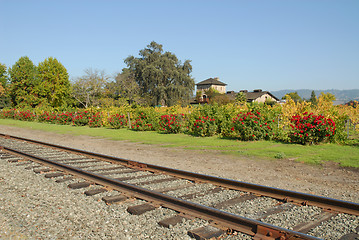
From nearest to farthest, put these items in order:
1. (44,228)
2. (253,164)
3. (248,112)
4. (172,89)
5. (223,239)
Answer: (223,239) < (44,228) < (253,164) < (248,112) < (172,89)

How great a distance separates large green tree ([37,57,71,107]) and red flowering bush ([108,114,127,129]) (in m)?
45.4

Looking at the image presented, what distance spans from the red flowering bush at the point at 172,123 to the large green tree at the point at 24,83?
53574mm

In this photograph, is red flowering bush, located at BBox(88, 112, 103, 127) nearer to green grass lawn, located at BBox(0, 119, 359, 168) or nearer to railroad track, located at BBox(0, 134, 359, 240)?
green grass lawn, located at BBox(0, 119, 359, 168)

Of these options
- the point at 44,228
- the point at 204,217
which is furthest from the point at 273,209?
the point at 44,228

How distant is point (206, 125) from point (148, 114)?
6.56 m

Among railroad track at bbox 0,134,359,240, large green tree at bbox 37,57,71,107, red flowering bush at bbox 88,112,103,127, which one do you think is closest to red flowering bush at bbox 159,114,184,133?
red flowering bush at bbox 88,112,103,127

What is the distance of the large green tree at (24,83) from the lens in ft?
211

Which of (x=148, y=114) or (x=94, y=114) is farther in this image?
(x=94, y=114)

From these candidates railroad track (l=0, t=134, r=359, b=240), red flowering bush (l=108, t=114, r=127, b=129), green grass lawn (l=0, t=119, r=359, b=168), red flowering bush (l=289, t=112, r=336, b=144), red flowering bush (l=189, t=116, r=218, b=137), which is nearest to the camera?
railroad track (l=0, t=134, r=359, b=240)

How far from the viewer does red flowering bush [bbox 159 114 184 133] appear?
2002cm

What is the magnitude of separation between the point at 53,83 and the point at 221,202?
2753 inches

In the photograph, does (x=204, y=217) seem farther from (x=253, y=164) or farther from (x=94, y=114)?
(x=94, y=114)

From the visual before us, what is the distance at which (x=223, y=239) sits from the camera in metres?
4.03

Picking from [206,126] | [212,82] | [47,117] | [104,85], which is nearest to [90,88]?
[104,85]
